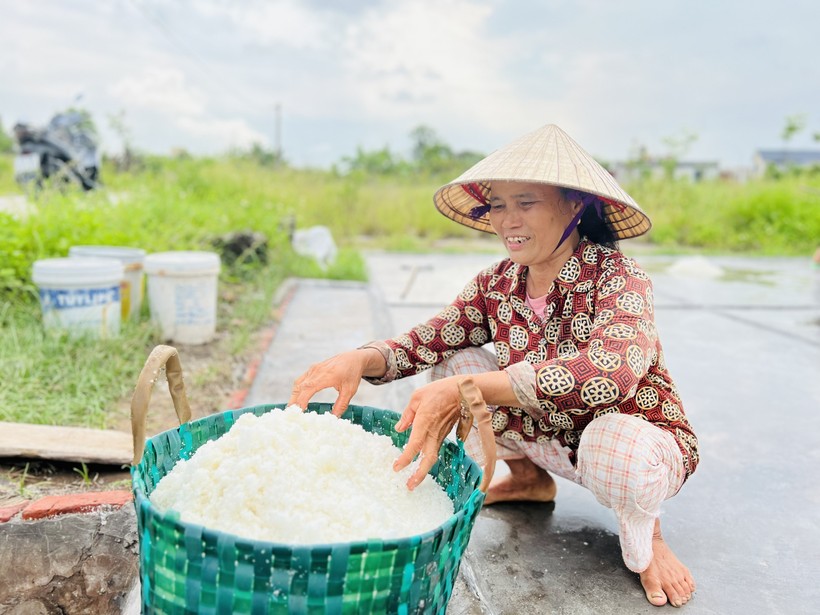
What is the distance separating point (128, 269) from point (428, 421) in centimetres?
299

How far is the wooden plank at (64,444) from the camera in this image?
2133 mm

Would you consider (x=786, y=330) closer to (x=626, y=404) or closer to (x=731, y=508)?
(x=731, y=508)

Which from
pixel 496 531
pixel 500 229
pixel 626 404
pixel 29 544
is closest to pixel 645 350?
pixel 626 404

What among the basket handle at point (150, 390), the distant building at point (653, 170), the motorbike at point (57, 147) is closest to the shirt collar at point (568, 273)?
the basket handle at point (150, 390)

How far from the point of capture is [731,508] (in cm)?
223

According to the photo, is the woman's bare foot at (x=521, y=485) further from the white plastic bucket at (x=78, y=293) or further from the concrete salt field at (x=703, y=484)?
the white plastic bucket at (x=78, y=293)

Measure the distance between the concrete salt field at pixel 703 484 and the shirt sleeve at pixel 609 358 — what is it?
49 centimetres

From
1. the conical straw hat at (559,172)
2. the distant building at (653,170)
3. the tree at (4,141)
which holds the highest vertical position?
the distant building at (653,170)

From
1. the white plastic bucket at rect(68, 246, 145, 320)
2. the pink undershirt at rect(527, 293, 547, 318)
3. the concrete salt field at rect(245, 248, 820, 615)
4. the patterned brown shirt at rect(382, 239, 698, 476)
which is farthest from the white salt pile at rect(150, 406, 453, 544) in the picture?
the white plastic bucket at rect(68, 246, 145, 320)

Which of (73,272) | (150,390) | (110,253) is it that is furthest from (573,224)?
(110,253)

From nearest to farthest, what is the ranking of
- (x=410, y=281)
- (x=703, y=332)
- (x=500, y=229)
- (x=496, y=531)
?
(x=500, y=229), (x=496, y=531), (x=703, y=332), (x=410, y=281)

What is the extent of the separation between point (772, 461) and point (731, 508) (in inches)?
19.8

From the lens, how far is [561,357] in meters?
1.55

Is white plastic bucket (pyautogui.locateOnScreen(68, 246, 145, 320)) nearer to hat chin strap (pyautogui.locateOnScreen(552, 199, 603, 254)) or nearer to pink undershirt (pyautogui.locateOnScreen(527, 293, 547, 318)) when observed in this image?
pink undershirt (pyautogui.locateOnScreen(527, 293, 547, 318))
